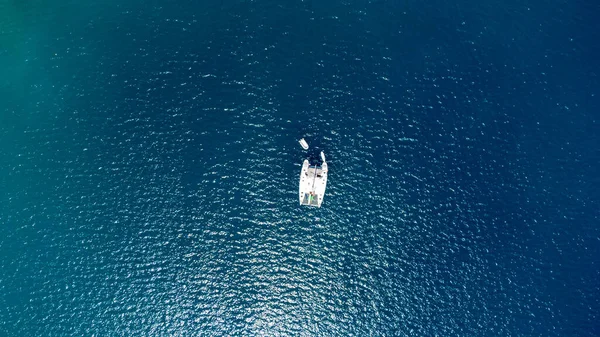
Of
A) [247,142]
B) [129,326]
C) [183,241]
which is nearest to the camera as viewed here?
[129,326]

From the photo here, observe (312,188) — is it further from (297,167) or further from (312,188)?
(297,167)

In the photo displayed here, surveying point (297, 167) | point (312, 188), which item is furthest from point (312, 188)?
point (297, 167)

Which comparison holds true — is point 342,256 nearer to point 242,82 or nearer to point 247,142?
point 247,142

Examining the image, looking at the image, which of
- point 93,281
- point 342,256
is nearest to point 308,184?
point 342,256

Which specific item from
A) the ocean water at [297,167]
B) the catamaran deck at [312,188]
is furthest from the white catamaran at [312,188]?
the ocean water at [297,167]

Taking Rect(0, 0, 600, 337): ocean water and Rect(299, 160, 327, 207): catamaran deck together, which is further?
Rect(299, 160, 327, 207): catamaran deck

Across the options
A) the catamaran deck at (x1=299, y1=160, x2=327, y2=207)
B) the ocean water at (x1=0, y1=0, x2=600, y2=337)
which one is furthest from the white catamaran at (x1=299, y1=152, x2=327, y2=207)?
the ocean water at (x1=0, y1=0, x2=600, y2=337)

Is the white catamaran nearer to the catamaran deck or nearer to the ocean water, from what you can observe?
the catamaran deck

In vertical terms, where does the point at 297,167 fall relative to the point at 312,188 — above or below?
above
